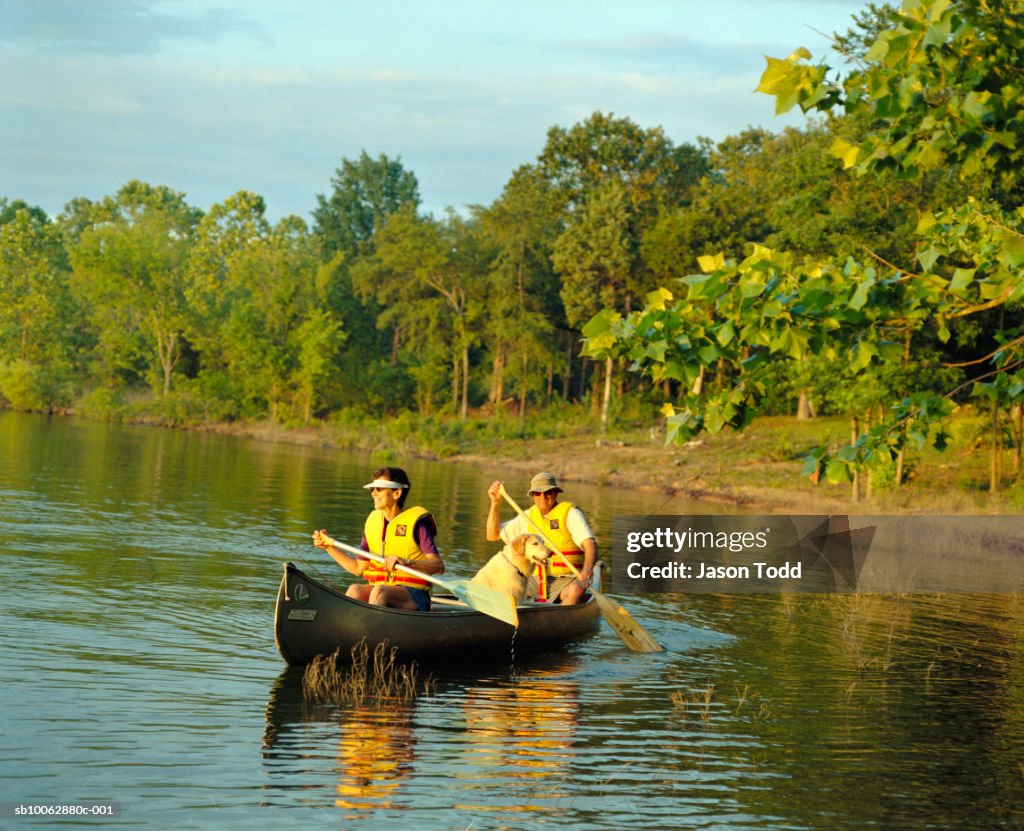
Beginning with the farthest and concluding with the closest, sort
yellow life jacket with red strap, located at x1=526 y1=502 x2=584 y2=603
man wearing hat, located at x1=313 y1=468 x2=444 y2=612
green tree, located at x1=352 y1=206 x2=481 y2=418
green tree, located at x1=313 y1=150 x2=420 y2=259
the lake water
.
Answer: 1. green tree, located at x1=313 y1=150 x2=420 y2=259
2. green tree, located at x1=352 y1=206 x2=481 y2=418
3. yellow life jacket with red strap, located at x1=526 y1=502 x2=584 y2=603
4. man wearing hat, located at x1=313 y1=468 x2=444 y2=612
5. the lake water

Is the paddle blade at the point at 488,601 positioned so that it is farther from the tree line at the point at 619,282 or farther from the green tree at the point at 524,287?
the green tree at the point at 524,287

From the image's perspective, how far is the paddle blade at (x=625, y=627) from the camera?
12.6 metres

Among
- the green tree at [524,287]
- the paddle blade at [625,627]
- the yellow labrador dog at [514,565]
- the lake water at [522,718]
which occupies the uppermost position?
the green tree at [524,287]

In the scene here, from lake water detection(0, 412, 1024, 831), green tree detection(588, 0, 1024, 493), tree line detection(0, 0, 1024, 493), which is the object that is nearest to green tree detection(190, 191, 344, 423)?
tree line detection(0, 0, 1024, 493)

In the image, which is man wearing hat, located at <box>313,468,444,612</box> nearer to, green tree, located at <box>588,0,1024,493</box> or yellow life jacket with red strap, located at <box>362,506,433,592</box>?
yellow life jacket with red strap, located at <box>362,506,433,592</box>

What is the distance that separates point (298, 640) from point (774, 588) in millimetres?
9805

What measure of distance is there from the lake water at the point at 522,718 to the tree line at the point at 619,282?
2.42 meters

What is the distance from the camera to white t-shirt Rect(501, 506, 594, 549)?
12398mm

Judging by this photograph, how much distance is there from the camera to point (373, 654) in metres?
10.4

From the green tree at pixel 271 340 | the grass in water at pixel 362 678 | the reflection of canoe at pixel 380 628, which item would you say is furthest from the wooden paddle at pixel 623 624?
the green tree at pixel 271 340

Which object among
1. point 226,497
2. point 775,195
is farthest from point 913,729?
point 775,195

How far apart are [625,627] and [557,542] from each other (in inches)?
42.2

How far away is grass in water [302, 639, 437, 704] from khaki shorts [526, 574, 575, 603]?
2.30 meters

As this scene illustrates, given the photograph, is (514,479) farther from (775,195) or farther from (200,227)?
(200,227)
